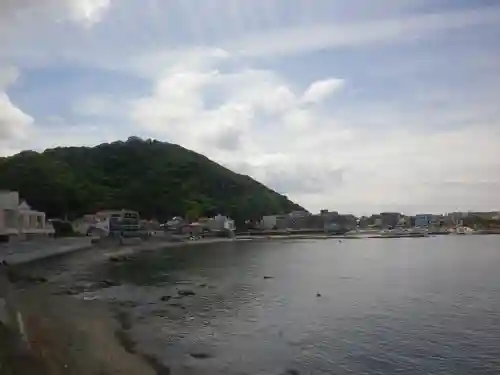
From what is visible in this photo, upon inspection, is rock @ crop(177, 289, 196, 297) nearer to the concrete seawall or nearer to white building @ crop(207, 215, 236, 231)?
the concrete seawall

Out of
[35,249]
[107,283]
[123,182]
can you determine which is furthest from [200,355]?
[123,182]

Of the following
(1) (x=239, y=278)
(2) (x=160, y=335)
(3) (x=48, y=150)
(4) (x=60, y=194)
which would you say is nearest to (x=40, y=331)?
(2) (x=160, y=335)

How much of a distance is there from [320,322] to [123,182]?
13487 cm

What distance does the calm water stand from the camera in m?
18.6

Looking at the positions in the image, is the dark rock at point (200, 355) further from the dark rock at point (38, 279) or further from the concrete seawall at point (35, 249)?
the concrete seawall at point (35, 249)

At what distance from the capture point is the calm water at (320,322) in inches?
731

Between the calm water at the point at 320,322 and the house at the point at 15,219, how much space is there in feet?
77.4

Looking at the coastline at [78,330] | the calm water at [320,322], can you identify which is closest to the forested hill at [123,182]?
the calm water at [320,322]

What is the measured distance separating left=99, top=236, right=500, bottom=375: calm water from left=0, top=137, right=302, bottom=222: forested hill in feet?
176

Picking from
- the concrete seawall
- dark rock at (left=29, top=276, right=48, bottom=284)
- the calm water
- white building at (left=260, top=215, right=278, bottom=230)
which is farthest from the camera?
white building at (left=260, top=215, right=278, bottom=230)

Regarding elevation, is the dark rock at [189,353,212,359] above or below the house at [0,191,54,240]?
below

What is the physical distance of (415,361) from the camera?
18703 millimetres

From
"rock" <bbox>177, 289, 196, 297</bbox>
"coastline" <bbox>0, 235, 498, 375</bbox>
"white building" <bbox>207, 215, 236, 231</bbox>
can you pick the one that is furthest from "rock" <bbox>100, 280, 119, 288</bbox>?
"white building" <bbox>207, 215, 236, 231</bbox>

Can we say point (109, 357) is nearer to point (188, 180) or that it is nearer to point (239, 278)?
point (239, 278)
